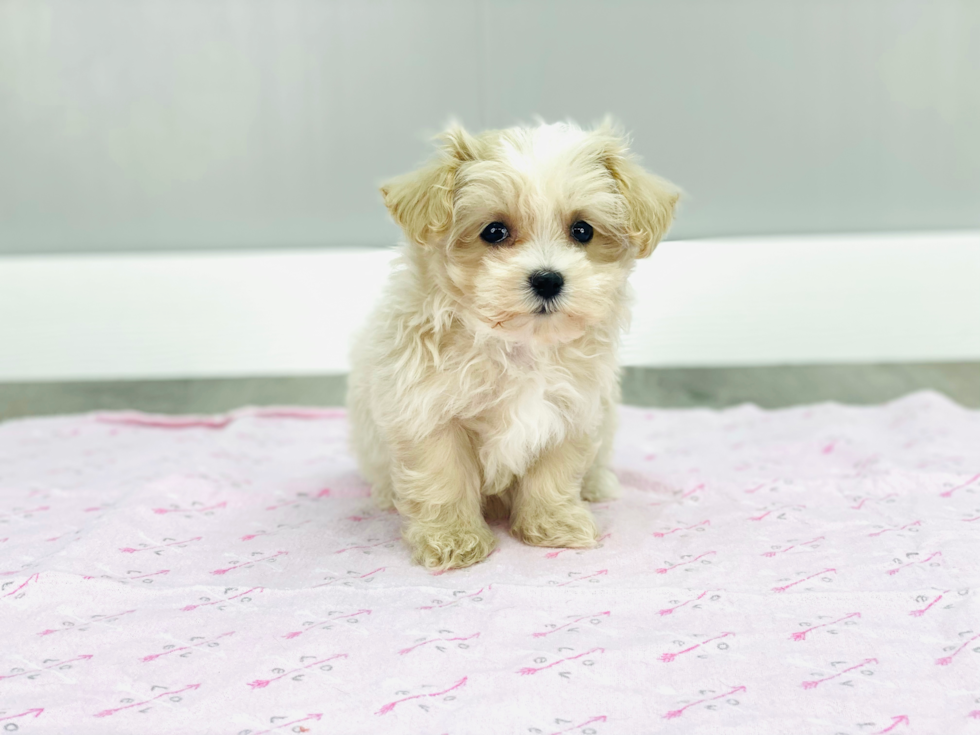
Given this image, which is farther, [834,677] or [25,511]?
[25,511]

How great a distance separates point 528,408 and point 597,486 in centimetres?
57

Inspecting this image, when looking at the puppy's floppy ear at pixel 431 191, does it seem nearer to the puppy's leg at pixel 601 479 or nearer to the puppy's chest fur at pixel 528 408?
the puppy's chest fur at pixel 528 408

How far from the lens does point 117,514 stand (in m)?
2.37

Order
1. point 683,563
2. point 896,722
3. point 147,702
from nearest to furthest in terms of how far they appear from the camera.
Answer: point 896,722, point 147,702, point 683,563

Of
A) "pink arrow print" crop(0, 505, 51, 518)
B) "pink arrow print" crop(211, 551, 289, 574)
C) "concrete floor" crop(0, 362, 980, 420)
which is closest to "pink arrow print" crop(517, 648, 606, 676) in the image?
"pink arrow print" crop(211, 551, 289, 574)

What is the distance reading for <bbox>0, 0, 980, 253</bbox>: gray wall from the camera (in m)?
4.11

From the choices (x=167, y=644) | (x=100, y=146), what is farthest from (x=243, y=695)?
(x=100, y=146)

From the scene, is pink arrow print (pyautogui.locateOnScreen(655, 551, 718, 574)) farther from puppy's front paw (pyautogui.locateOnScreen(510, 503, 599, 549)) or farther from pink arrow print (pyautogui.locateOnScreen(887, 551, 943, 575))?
pink arrow print (pyautogui.locateOnScreen(887, 551, 943, 575))

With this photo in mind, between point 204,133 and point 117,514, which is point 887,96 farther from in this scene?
point 117,514

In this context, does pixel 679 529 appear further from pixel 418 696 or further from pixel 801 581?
pixel 418 696

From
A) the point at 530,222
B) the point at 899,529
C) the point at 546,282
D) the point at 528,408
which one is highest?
the point at 530,222

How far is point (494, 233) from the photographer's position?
199 centimetres

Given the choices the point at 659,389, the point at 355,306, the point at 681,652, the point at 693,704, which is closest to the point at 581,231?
the point at 681,652

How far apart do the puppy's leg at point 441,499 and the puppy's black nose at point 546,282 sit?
417 mm
